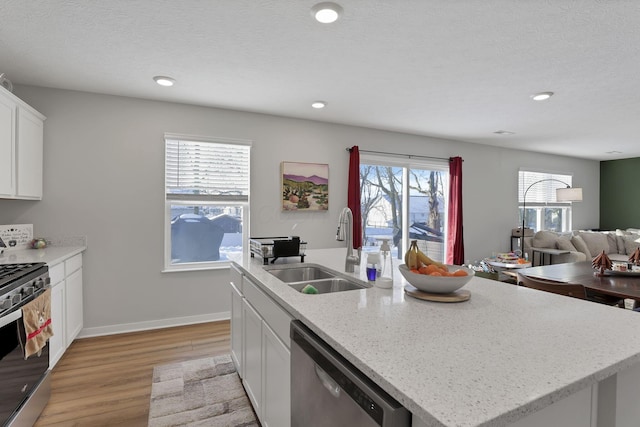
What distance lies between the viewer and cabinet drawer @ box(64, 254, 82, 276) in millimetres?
2775

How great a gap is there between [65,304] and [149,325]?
3.15ft

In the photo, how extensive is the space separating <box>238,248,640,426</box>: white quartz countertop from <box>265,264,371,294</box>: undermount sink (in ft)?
1.03

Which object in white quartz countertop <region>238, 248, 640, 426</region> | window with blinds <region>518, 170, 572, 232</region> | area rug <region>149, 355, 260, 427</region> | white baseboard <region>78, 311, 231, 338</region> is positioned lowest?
area rug <region>149, 355, 260, 427</region>

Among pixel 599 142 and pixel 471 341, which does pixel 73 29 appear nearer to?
pixel 471 341

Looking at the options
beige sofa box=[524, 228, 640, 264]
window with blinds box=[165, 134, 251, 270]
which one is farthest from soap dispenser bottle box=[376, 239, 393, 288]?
beige sofa box=[524, 228, 640, 264]

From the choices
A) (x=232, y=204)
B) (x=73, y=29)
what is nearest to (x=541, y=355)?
(x=73, y=29)

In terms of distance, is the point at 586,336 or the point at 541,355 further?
the point at 586,336

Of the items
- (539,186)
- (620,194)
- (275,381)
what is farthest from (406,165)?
(620,194)

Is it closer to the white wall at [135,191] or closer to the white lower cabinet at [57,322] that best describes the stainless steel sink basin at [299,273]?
the white lower cabinet at [57,322]

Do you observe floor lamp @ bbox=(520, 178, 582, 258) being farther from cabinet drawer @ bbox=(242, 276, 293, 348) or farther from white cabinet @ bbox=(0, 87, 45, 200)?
white cabinet @ bbox=(0, 87, 45, 200)

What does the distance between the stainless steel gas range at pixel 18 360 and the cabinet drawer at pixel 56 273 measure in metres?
0.28

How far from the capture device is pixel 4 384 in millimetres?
1591

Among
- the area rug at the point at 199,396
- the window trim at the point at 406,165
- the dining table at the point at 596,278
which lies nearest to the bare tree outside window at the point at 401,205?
the window trim at the point at 406,165

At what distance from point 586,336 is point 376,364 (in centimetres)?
74
